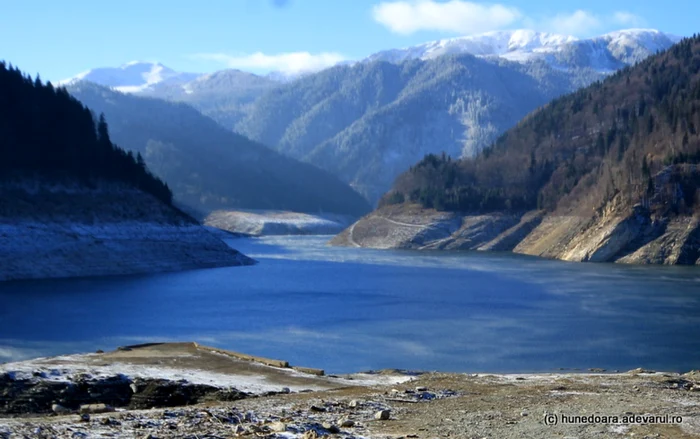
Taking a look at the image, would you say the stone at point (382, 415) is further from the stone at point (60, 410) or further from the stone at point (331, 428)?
the stone at point (60, 410)

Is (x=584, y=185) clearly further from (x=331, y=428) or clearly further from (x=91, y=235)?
(x=331, y=428)

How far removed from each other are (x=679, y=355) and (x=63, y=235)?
55.3m

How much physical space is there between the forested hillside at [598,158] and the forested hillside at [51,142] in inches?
2299

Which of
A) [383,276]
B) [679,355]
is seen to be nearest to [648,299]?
[679,355]

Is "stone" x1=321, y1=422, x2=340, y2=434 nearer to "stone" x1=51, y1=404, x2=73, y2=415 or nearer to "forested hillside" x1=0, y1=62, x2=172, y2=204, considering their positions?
"stone" x1=51, y1=404, x2=73, y2=415

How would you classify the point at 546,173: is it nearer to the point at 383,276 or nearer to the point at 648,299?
the point at 383,276

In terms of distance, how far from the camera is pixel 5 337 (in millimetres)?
46625

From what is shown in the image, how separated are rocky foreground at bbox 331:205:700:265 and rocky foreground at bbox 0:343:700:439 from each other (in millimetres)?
78029

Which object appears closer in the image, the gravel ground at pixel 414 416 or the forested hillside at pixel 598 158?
the gravel ground at pixel 414 416

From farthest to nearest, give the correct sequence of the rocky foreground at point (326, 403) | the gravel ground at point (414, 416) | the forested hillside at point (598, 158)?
the forested hillside at point (598, 158) < the rocky foreground at point (326, 403) < the gravel ground at point (414, 416)

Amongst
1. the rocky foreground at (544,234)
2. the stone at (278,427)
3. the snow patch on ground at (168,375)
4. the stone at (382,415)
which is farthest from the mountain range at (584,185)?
the stone at (278,427)

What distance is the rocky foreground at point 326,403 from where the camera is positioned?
19.7 meters

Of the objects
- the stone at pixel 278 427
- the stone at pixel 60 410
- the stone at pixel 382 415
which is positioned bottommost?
the stone at pixel 60 410

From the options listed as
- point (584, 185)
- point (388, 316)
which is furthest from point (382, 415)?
point (584, 185)
